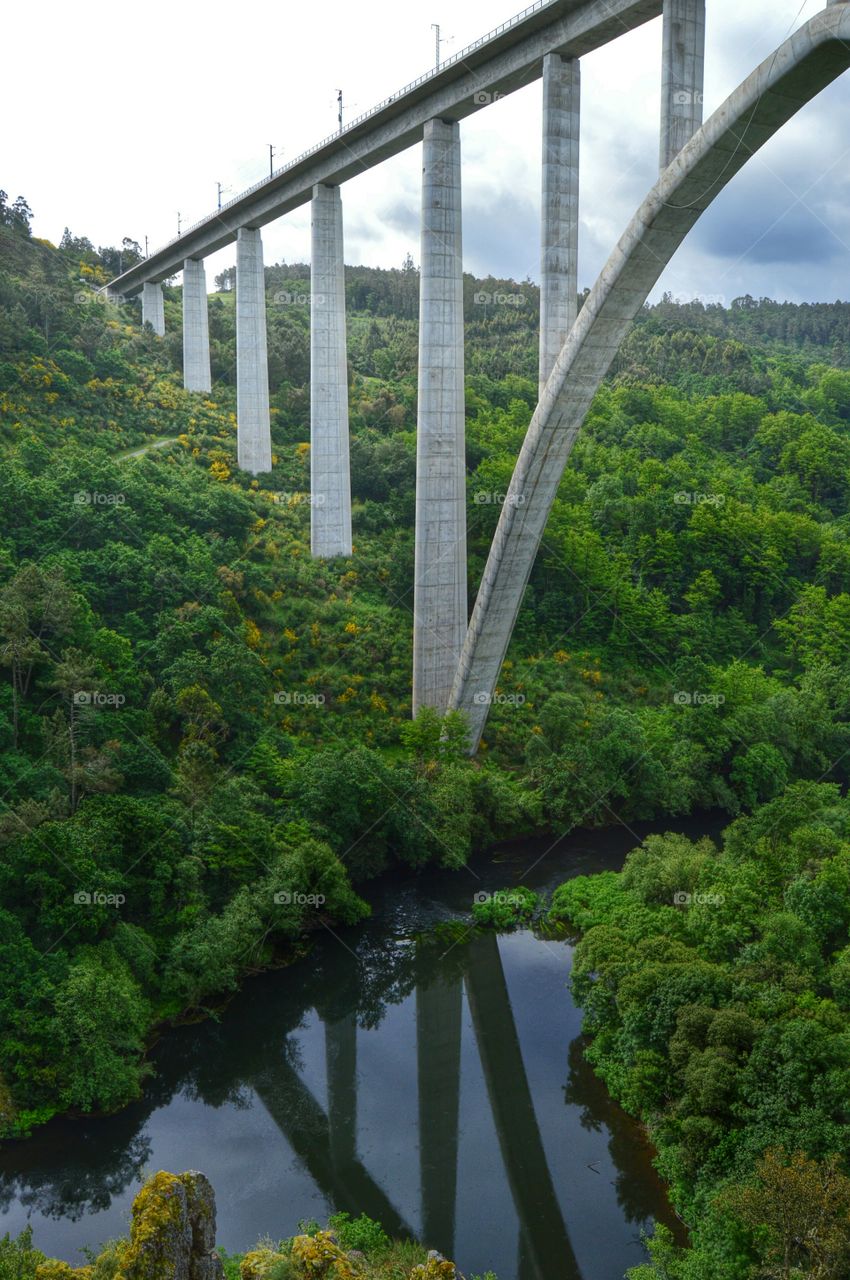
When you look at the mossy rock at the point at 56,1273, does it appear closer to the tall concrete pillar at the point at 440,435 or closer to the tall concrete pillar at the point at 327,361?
the tall concrete pillar at the point at 440,435

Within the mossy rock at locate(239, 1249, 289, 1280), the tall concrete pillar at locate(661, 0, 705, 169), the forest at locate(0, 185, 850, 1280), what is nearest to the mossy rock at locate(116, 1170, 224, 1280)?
the mossy rock at locate(239, 1249, 289, 1280)

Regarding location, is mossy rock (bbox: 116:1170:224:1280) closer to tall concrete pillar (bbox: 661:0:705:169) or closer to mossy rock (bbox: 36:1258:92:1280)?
mossy rock (bbox: 36:1258:92:1280)

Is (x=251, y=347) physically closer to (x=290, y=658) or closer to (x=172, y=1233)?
(x=290, y=658)

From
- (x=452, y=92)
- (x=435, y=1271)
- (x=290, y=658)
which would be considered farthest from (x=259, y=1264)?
(x=452, y=92)

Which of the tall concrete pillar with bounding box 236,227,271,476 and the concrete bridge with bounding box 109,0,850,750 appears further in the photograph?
the tall concrete pillar with bounding box 236,227,271,476

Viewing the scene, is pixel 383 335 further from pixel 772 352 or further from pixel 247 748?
pixel 247 748

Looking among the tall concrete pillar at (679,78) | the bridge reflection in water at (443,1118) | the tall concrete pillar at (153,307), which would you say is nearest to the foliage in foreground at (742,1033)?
the bridge reflection in water at (443,1118)

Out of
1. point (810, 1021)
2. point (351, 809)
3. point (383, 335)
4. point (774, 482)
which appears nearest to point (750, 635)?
point (774, 482)
